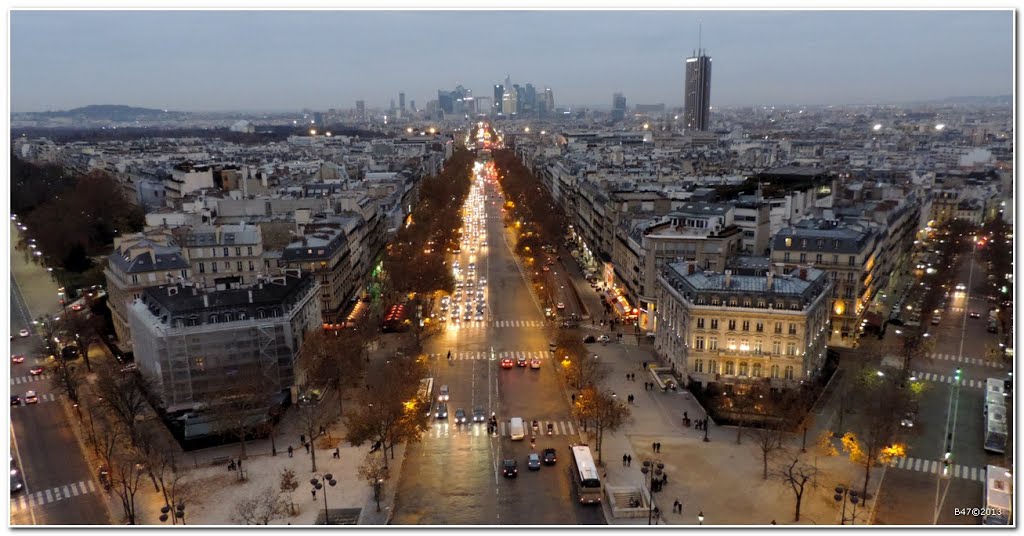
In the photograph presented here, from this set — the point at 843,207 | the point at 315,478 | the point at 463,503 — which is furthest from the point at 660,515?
the point at 843,207

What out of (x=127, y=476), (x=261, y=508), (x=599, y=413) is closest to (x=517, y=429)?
(x=599, y=413)

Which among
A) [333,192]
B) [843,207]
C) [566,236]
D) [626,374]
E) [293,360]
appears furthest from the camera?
Result: [566,236]

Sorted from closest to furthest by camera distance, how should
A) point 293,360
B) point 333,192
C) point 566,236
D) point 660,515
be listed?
point 660,515 < point 293,360 < point 333,192 < point 566,236

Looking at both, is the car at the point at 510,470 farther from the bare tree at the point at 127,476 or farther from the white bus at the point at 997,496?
the white bus at the point at 997,496

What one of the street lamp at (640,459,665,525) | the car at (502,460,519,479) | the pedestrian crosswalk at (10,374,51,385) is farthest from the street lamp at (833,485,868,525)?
the pedestrian crosswalk at (10,374,51,385)

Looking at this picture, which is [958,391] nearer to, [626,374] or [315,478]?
[626,374]

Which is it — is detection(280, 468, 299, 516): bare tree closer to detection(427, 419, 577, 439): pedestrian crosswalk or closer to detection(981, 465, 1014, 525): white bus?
detection(427, 419, 577, 439): pedestrian crosswalk

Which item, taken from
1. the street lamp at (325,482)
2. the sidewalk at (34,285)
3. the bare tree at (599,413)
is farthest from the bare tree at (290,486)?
the sidewalk at (34,285)
